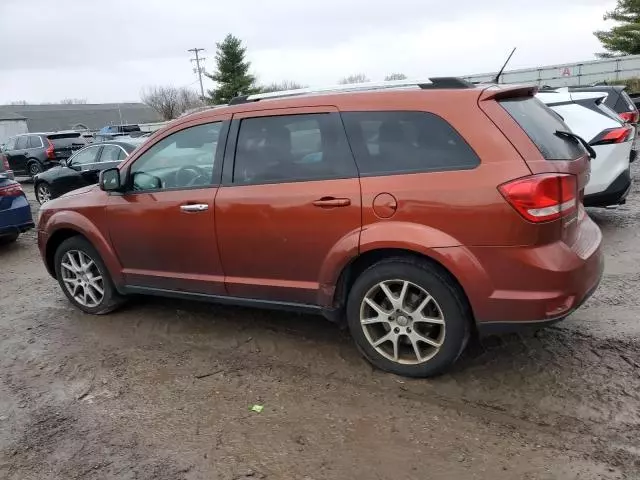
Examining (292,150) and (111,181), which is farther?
(111,181)

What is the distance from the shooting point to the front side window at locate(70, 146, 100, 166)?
1228 cm

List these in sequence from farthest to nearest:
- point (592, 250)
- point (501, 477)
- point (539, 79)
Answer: point (539, 79) < point (592, 250) < point (501, 477)

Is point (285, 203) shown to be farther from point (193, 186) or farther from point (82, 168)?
point (82, 168)

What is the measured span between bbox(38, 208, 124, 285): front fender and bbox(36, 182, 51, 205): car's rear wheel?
879 centimetres

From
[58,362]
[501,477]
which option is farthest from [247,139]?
[501,477]

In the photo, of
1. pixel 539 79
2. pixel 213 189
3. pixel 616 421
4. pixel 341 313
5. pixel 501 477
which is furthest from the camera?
pixel 539 79

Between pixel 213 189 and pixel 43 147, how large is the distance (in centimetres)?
1638

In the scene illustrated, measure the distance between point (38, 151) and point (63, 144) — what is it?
0.80 m

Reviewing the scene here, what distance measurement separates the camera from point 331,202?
11.6 ft

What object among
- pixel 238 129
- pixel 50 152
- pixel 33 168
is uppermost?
pixel 238 129

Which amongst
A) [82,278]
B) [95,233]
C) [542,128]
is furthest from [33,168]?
[542,128]

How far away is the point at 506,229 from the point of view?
3.08 m

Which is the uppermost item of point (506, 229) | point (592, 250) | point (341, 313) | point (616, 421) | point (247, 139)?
point (247, 139)

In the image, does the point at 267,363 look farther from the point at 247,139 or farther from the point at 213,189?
the point at 247,139
